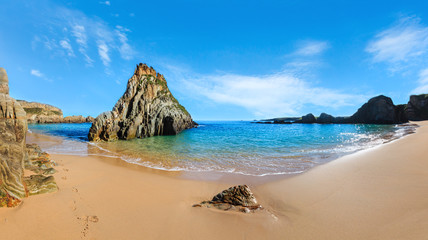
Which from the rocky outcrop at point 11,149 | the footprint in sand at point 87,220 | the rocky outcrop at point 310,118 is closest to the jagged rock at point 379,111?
the rocky outcrop at point 310,118

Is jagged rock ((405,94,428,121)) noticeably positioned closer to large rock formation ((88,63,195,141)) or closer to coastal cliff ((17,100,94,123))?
large rock formation ((88,63,195,141))

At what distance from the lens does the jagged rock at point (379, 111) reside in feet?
260

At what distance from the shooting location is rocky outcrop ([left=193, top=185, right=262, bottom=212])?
5.16 m

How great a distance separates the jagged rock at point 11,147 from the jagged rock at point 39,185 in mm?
270

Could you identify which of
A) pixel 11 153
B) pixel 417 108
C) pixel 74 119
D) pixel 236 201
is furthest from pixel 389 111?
pixel 74 119

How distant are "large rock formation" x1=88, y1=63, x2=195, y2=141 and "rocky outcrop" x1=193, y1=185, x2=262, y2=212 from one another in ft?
92.0

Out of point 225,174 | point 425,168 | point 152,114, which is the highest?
point 152,114

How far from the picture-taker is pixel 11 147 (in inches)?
236

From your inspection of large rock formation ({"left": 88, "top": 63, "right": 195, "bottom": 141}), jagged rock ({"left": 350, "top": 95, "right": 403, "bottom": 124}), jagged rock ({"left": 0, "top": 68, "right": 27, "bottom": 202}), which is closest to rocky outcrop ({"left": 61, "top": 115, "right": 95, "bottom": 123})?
large rock formation ({"left": 88, "top": 63, "right": 195, "bottom": 141})

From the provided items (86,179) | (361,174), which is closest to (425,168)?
(361,174)

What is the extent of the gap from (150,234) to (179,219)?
0.91 m

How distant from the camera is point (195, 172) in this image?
9.78m

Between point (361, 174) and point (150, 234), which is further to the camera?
point (361, 174)

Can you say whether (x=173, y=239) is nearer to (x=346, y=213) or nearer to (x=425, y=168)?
(x=346, y=213)
